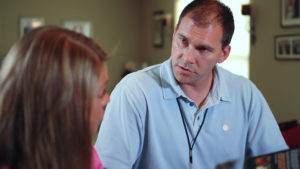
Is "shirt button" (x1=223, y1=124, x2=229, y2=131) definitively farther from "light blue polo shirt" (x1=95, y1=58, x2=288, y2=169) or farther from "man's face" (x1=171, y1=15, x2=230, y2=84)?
"man's face" (x1=171, y1=15, x2=230, y2=84)

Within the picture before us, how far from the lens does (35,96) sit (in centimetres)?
77

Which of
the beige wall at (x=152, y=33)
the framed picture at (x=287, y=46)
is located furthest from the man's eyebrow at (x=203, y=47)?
the beige wall at (x=152, y=33)

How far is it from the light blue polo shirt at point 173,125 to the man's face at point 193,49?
A: 73mm

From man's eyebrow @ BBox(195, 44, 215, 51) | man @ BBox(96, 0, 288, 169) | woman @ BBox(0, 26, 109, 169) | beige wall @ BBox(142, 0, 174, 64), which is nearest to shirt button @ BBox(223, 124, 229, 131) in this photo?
man @ BBox(96, 0, 288, 169)

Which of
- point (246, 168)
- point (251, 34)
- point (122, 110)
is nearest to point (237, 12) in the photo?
point (251, 34)

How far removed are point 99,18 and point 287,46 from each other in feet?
10.8

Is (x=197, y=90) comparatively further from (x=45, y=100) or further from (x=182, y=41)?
(x=45, y=100)

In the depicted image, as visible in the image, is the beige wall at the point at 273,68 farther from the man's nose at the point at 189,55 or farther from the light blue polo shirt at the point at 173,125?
the man's nose at the point at 189,55

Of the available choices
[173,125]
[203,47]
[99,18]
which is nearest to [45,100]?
[173,125]

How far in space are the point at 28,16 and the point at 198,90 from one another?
4.27 m

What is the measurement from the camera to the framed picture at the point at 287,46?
3542mm

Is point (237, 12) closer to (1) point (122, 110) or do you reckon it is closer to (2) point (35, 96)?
(1) point (122, 110)

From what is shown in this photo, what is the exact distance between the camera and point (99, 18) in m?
5.81

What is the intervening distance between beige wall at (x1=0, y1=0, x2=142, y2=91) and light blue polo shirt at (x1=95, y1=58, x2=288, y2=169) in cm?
390
